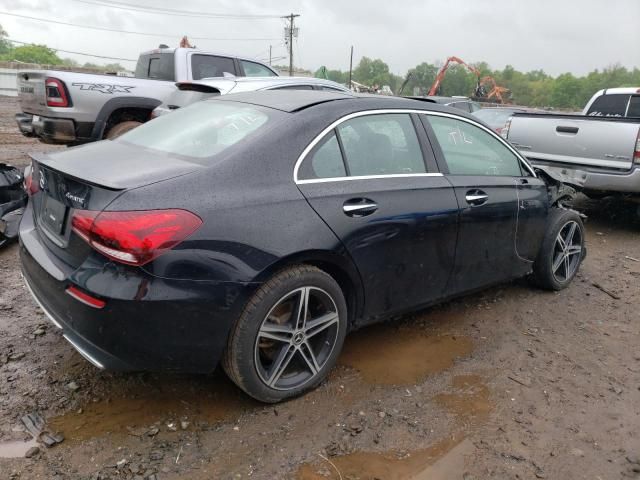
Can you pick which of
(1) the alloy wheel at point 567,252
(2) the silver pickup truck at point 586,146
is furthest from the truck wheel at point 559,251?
(2) the silver pickup truck at point 586,146

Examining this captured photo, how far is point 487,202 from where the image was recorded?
370 cm

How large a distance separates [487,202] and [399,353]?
1.23 m

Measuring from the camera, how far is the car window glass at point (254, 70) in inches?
340

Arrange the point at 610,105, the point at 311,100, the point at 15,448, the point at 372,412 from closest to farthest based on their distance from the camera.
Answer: the point at 15,448
the point at 372,412
the point at 311,100
the point at 610,105

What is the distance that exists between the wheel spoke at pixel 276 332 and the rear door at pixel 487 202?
4.52ft

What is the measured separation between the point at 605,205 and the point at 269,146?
24.9 feet

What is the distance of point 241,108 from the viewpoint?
10.6 ft

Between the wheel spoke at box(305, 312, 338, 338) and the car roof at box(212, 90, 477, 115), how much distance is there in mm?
1184

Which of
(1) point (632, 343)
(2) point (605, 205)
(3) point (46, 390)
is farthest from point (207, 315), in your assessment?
(2) point (605, 205)

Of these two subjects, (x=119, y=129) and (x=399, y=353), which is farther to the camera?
(x=119, y=129)

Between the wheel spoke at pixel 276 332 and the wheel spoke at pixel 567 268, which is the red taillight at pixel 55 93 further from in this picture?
the wheel spoke at pixel 567 268

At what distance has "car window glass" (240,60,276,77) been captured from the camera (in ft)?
28.4

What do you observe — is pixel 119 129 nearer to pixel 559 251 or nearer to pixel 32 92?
pixel 32 92

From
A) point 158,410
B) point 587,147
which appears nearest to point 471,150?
point 158,410
